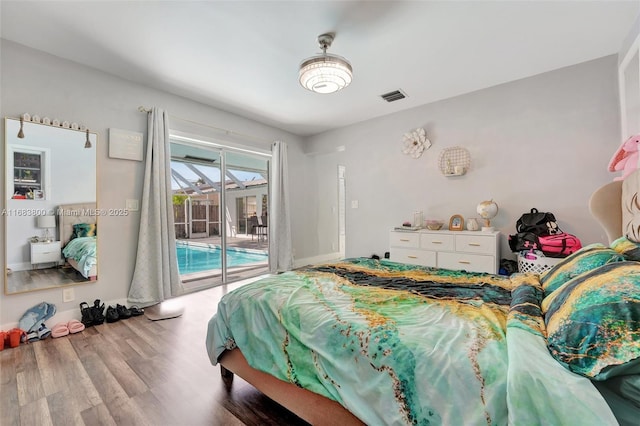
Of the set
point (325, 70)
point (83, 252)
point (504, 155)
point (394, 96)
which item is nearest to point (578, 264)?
point (325, 70)

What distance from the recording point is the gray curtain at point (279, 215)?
4.60 meters

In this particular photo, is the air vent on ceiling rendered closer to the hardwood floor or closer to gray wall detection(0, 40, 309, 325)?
gray wall detection(0, 40, 309, 325)

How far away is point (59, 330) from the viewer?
2365 millimetres

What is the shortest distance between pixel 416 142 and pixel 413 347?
132 inches

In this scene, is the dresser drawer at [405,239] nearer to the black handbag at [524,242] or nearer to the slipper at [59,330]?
the black handbag at [524,242]

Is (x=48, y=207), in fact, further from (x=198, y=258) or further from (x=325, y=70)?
(x=325, y=70)

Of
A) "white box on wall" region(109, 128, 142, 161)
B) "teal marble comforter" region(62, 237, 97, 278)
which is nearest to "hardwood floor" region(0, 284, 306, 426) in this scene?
"teal marble comforter" region(62, 237, 97, 278)

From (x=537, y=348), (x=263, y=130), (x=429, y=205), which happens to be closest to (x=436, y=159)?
(x=429, y=205)

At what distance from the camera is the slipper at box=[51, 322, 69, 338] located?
2342 millimetres

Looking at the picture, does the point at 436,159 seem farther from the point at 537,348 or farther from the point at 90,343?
the point at 90,343

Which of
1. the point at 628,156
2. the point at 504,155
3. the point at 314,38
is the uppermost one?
the point at 314,38

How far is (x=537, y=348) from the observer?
80 centimetres

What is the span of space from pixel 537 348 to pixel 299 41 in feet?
8.32

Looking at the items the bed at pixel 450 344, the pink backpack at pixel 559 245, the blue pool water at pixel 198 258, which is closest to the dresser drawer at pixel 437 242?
the pink backpack at pixel 559 245
